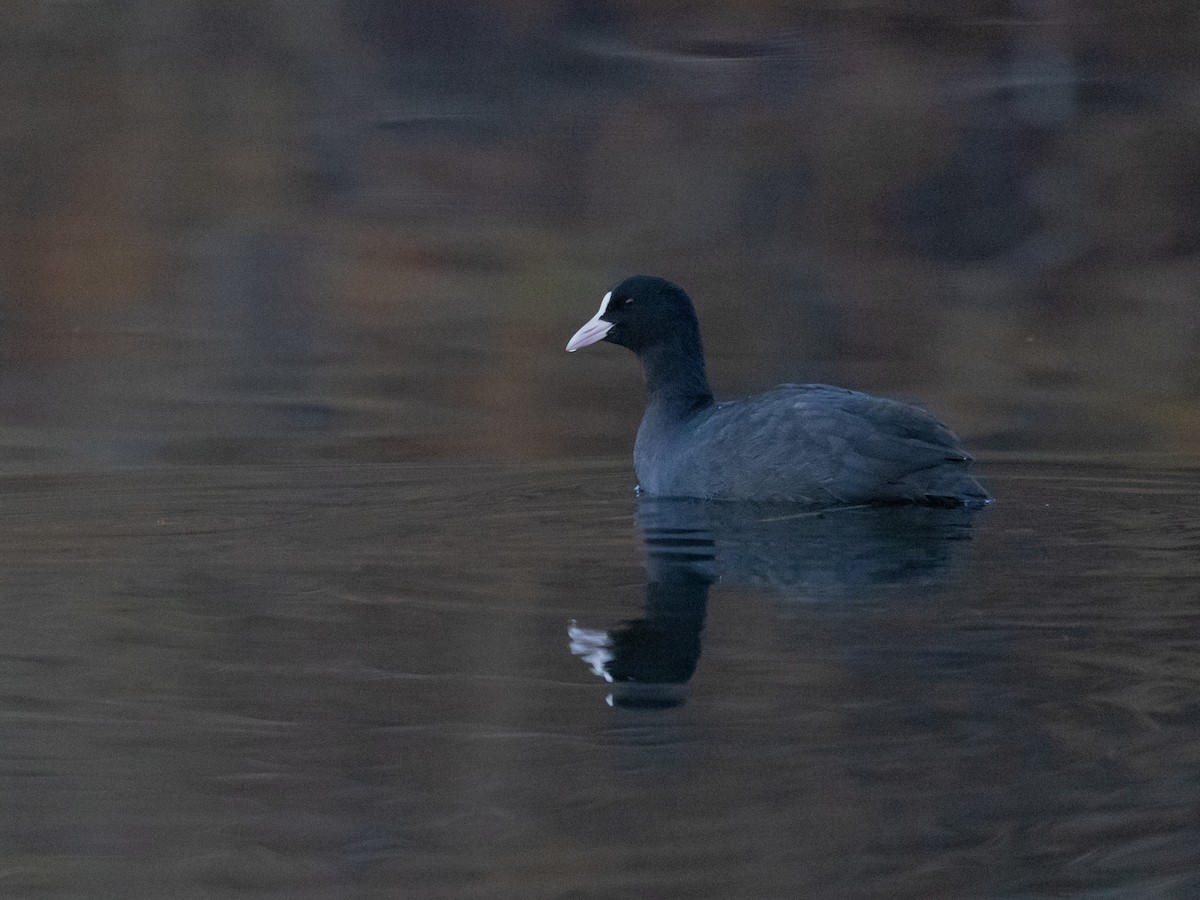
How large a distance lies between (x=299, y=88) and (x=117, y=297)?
4.48m

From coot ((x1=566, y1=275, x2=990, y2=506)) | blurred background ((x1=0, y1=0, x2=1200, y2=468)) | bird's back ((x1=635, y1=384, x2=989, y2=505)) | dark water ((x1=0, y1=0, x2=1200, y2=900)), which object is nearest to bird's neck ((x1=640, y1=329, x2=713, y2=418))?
coot ((x1=566, y1=275, x2=990, y2=506))

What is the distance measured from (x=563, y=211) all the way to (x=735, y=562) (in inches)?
391

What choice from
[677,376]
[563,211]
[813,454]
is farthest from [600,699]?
[563,211]

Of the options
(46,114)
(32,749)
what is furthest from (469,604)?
(46,114)

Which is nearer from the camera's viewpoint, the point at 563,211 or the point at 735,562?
the point at 735,562

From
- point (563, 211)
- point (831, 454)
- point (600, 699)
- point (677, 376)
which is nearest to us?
point (600, 699)

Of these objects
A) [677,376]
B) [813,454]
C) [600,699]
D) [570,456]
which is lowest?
[570,456]

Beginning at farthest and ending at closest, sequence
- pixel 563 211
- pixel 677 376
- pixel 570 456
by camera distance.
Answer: pixel 563 211
pixel 570 456
pixel 677 376

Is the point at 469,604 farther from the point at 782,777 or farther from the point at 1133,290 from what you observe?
the point at 1133,290

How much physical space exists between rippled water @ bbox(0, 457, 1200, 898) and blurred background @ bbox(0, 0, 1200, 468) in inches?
103

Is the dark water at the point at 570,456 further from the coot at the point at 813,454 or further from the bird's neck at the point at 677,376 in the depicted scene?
the bird's neck at the point at 677,376

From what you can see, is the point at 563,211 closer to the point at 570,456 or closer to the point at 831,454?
the point at 570,456

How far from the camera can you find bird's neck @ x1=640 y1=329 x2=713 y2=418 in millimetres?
8719

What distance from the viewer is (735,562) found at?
270 inches
